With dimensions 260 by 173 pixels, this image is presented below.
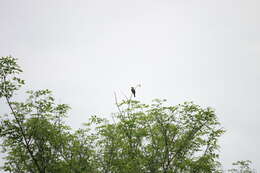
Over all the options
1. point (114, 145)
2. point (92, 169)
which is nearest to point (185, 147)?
point (114, 145)

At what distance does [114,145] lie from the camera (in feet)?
75.2

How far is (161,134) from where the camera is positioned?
22359 mm

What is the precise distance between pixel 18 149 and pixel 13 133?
2.98 m

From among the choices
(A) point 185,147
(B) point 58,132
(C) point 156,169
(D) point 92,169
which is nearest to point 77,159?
(D) point 92,169

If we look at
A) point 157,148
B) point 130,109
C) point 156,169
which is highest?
point 130,109

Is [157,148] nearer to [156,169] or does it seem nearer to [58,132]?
[156,169]

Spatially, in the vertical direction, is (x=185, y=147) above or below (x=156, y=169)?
above

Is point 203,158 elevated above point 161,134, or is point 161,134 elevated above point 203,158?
point 161,134

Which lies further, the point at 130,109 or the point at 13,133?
the point at 130,109

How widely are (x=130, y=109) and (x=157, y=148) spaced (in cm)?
377

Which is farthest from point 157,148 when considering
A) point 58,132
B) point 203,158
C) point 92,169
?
point 58,132

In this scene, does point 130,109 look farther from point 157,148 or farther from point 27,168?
point 27,168

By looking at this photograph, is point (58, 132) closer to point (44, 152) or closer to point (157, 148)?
point (44, 152)

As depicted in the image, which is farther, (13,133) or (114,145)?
(114,145)
